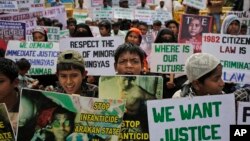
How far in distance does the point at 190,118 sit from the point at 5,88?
1279 millimetres

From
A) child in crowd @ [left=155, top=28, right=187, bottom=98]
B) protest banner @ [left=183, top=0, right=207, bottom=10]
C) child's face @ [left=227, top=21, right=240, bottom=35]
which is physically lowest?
child in crowd @ [left=155, top=28, right=187, bottom=98]

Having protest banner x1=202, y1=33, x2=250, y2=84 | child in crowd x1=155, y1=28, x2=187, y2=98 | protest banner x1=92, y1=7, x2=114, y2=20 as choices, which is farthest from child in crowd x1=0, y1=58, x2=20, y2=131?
protest banner x1=92, y1=7, x2=114, y2=20

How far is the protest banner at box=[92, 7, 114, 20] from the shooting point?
654 inches

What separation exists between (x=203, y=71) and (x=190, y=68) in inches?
4.5

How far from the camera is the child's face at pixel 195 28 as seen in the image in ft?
30.0

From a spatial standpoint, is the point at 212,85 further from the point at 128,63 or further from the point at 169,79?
the point at 169,79

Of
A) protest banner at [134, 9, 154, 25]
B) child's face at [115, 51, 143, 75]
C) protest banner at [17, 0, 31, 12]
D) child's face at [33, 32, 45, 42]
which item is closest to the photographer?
child's face at [115, 51, 143, 75]

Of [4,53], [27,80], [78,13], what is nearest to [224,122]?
[27,80]

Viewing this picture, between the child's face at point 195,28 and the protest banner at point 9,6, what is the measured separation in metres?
5.27

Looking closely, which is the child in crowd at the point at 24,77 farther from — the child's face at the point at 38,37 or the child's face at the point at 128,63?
the child's face at the point at 128,63

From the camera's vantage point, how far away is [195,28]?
9188mm

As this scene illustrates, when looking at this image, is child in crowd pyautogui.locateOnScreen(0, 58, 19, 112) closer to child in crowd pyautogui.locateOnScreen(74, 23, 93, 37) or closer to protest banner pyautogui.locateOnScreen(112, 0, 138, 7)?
child in crowd pyautogui.locateOnScreen(74, 23, 93, 37)

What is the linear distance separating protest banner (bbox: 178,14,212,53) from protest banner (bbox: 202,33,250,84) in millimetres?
1914

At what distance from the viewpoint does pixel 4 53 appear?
7.65 meters
